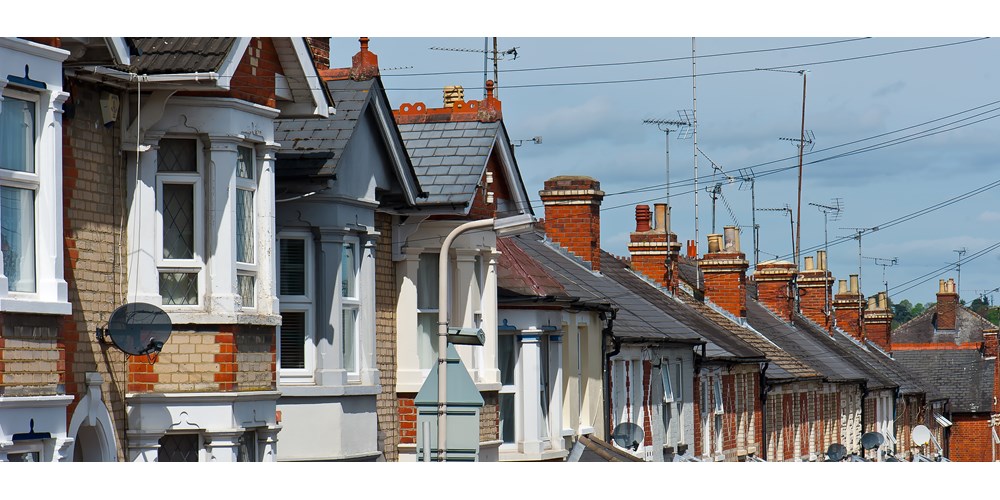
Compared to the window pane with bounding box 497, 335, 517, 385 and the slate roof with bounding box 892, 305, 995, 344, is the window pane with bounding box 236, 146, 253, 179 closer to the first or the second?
the window pane with bounding box 497, 335, 517, 385

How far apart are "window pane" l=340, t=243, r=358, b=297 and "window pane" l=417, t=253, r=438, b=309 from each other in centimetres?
237

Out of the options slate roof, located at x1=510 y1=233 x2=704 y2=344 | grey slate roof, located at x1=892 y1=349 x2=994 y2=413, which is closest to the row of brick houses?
slate roof, located at x1=510 y1=233 x2=704 y2=344

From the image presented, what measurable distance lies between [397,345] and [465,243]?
1986 mm

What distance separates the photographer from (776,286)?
54.4 meters

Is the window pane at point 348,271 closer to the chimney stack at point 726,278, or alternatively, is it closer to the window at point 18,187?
the window at point 18,187

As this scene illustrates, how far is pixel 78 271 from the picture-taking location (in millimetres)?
13727

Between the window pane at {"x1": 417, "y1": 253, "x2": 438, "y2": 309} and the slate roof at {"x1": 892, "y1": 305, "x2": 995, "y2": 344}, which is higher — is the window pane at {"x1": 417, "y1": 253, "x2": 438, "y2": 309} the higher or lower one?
the higher one

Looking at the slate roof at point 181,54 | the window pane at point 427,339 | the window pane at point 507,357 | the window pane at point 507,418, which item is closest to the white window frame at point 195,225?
the slate roof at point 181,54

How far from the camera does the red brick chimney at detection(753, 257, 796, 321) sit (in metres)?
54.2

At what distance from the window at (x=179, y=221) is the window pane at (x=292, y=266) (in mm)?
3270

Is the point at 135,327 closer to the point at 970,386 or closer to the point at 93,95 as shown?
the point at 93,95

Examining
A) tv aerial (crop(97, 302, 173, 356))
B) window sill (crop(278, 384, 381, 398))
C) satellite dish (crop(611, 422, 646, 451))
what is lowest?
satellite dish (crop(611, 422, 646, 451))

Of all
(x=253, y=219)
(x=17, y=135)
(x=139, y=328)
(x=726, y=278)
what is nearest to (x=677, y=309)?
(x=726, y=278)

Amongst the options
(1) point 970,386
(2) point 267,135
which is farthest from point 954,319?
(2) point 267,135
